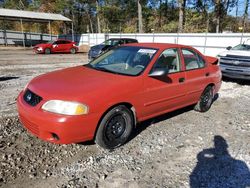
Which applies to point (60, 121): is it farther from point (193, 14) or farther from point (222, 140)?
point (193, 14)

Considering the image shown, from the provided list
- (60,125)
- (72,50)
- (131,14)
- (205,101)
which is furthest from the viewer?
→ (131,14)

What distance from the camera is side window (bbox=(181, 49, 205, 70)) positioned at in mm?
5083

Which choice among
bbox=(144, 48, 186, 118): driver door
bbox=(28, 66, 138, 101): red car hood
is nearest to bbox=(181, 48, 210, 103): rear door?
bbox=(144, 48, 186, 118): driver door

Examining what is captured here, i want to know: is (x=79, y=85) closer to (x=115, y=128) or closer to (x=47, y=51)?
(x=115, y=128)

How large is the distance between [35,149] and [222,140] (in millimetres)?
3221

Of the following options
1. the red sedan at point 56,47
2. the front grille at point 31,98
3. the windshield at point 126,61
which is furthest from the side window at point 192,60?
the red sedan at point 56,47

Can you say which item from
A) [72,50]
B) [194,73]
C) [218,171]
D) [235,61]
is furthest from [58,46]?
[218,171]

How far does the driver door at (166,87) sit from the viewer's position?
422cm

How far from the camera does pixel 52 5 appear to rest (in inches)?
1736

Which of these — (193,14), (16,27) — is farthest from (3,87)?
(16,27)

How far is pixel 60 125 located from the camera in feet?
10.6

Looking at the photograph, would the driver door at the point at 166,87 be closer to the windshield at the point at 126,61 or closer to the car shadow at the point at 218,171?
the windshield at the point at 126,61

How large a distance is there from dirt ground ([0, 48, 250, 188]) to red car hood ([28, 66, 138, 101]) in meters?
0.94

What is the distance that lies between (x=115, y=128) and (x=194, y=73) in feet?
7.51
